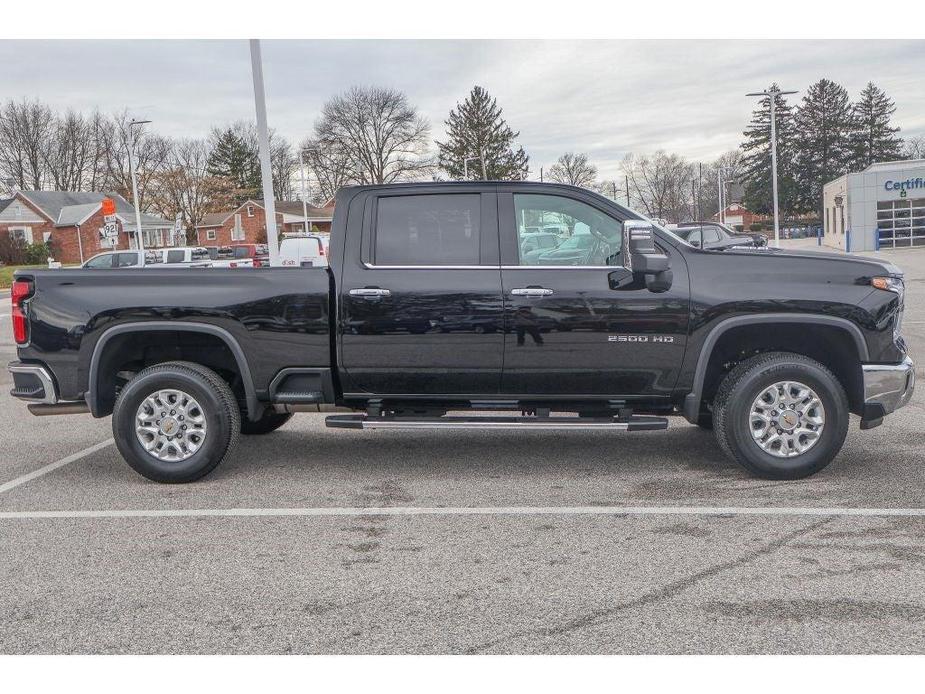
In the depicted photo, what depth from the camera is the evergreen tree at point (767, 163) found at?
89.3 m

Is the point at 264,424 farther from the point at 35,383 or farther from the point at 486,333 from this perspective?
the point at 486,333

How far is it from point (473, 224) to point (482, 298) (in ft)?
1.78

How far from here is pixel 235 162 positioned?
103 metres

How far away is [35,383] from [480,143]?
284ft

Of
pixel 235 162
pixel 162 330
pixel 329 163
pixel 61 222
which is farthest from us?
pixel 235 162

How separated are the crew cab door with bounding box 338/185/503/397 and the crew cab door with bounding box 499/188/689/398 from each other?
0.45ft

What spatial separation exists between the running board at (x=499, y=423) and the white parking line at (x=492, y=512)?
62cm

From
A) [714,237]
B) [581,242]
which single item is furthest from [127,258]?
[581,242]

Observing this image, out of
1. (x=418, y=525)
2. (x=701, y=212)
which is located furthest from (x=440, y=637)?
(x=701, y=212)

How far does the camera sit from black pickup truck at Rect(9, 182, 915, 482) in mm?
5887

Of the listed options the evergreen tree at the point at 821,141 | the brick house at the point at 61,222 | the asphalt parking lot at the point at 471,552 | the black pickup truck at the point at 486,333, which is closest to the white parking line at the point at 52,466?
the asphalt parking lot at the point at 471,552

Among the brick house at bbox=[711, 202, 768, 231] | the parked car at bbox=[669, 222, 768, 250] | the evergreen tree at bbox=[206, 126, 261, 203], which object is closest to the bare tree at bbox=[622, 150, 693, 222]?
the brick house at bbox=[711, 202, 768, 231]

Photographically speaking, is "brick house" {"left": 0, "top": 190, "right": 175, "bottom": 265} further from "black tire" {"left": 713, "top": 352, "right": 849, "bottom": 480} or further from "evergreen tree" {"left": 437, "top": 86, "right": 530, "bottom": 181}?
"black tire" {"left": 713, "top": 352, "right": 849, "bottom": 480}

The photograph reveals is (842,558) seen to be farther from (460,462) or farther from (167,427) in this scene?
(167,427)
